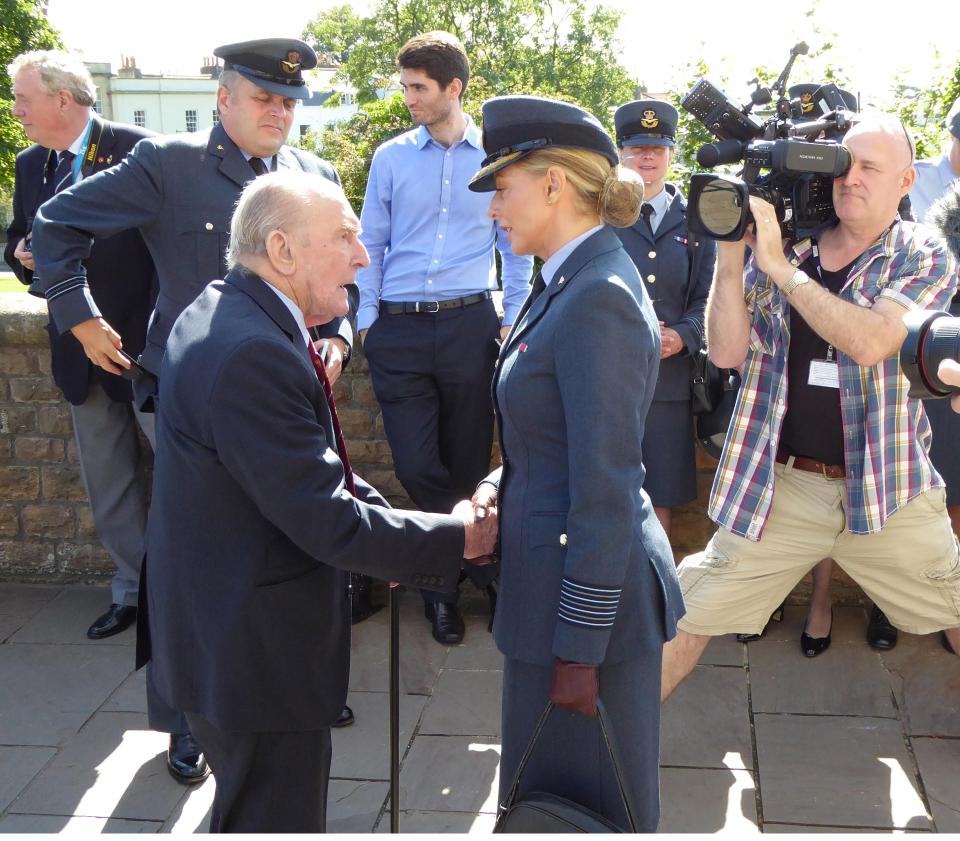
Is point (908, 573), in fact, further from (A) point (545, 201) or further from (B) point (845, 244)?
(A) point (545, 201)

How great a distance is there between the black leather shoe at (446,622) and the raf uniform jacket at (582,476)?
2.11m

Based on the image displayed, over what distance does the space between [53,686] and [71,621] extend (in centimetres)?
63

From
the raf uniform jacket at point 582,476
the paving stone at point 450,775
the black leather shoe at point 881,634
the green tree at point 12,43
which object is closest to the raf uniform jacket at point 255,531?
the raf uniform jacket at point 582,476

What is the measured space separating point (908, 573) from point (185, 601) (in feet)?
7.33

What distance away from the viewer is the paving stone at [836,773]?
3.39 meters

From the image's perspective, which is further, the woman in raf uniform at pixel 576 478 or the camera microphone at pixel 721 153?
the camera microphone at pixel 721 153

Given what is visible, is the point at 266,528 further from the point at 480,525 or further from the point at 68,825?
the point at 68,825

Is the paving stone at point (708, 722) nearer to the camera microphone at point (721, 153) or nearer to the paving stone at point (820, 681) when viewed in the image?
the paving stone at point (820, 681)

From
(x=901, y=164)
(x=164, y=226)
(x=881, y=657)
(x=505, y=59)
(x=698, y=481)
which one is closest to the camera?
(x=901, y=164)

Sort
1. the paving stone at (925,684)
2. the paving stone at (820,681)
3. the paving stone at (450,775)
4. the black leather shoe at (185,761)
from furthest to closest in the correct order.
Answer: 1. the paving stone at (820,681)
2. the paving stone at (925,684)
3. the black leather shoe at (185,761)
4. the paving stone at (450,775)

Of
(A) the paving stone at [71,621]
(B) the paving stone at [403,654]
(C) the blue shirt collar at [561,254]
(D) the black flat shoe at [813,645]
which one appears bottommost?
(A) the paving stone at [71,621]

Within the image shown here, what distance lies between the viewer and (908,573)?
3.42 meters

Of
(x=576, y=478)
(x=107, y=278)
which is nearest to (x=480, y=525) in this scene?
(x=576, y=478)

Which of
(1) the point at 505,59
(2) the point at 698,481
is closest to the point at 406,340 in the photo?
(2) the point at 698,481
